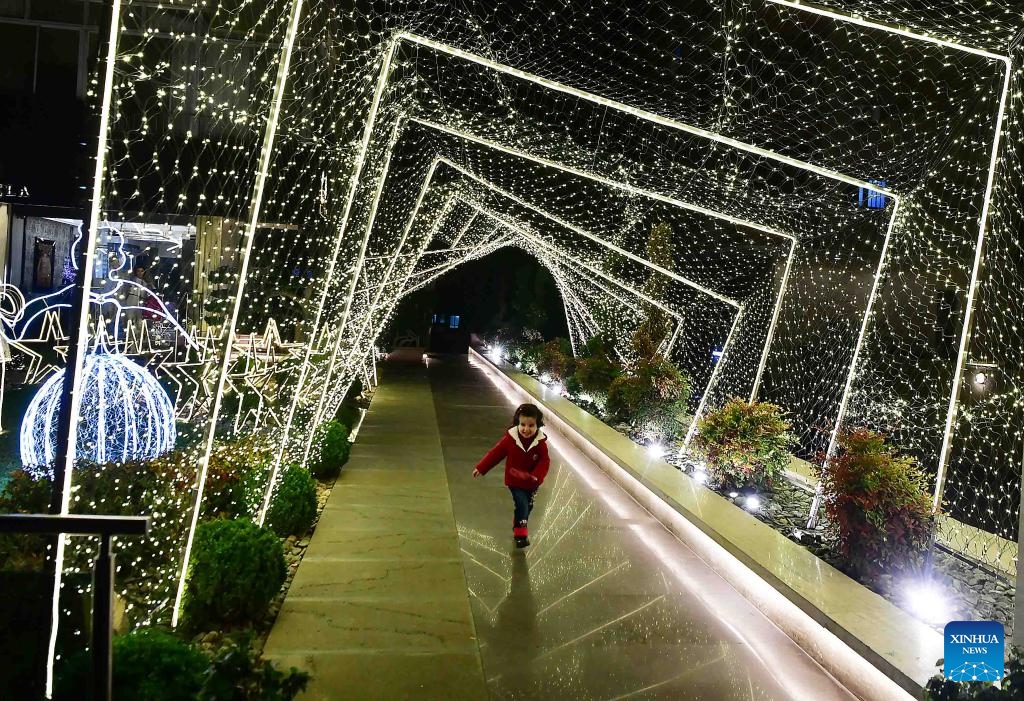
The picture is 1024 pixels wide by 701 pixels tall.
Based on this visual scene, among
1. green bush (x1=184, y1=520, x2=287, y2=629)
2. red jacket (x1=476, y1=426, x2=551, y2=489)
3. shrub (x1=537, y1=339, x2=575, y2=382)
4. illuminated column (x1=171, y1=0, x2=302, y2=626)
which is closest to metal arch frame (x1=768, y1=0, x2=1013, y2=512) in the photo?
illuminated column (x1=171, y1=0, x2=302, y2=626)

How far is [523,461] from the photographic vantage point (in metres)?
6.10

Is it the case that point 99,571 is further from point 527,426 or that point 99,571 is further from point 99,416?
point 527,426

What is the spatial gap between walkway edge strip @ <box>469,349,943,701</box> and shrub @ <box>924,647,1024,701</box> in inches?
22.4

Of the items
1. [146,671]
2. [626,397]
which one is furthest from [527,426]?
[626,397]

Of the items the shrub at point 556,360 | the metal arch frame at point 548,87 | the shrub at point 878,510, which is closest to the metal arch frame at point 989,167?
the shrub at point 878,510

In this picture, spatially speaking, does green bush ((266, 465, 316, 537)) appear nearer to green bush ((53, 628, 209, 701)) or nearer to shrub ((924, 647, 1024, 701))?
green bush ((53, 628, 209, 701))

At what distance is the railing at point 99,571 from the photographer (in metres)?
2.15

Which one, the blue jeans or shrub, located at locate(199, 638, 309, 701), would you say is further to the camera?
the blue jeans

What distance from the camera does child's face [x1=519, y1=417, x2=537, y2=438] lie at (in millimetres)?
6043

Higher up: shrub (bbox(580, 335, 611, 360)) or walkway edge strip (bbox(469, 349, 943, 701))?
shrub (bbox(580, 335, 611, 360))

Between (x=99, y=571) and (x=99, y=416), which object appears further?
(x=99, y=416)

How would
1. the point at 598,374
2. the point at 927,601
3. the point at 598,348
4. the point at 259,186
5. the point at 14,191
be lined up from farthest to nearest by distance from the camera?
1. the point at 14,191
2. the point at 598,348
3. the point at 598,374
4. the point at 927,601
5. the point at 259,186

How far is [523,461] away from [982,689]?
389 cm

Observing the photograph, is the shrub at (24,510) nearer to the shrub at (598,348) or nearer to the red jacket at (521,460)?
the red jacket at (521,460)
